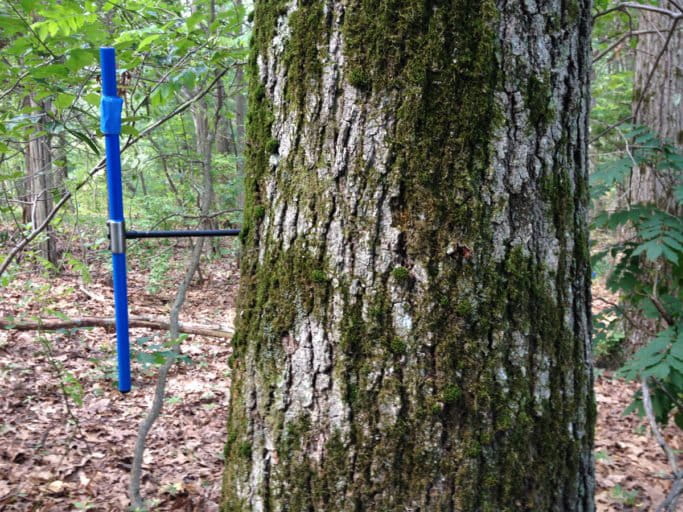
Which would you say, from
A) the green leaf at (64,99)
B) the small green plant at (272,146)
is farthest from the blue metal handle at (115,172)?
the green leaf at (64,99)

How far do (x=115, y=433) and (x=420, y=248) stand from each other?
3.22 meters

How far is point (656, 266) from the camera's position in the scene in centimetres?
382

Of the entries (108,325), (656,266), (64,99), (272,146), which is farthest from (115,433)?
(656,266)

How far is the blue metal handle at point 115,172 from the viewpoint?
1.69m

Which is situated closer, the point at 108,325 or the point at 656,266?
the point at 656,266

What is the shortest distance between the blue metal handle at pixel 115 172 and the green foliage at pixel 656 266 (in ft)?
8.42

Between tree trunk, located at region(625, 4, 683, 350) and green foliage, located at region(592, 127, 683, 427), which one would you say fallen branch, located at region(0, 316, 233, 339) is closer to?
green foliage, located at region(592, 127, 683, 427)

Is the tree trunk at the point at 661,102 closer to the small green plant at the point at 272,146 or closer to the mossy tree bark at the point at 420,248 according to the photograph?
the mossy tree bark at the point at 420,248

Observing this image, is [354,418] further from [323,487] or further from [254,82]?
[254,82]

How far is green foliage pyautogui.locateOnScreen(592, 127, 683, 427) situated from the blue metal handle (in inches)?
101

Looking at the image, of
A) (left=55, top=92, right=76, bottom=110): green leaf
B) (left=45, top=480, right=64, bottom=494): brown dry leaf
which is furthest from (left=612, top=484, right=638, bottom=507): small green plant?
(left=55, top=92, right=76, bottom=110): green leaf

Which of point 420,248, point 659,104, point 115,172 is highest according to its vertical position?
point 659,104

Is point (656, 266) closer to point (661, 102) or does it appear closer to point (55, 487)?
point (661, 102)

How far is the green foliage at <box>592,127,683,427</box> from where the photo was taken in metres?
A: 2.88
